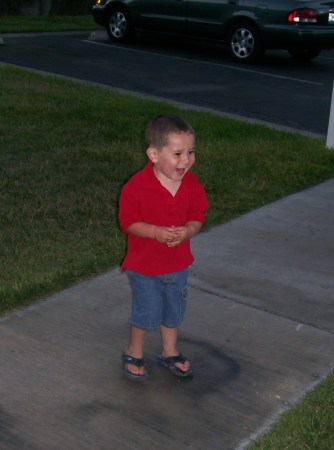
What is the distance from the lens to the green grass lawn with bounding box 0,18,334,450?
4.99 m

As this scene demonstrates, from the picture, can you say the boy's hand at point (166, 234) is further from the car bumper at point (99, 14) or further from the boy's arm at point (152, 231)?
the car bumper at point (99, 14)

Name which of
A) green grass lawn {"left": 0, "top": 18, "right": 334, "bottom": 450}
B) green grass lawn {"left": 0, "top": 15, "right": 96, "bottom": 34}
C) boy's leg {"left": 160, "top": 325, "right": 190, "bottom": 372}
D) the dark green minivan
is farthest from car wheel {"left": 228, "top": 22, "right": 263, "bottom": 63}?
boy's leg {"left": 160, "top": 325, "right": 190, "bottom": 372}

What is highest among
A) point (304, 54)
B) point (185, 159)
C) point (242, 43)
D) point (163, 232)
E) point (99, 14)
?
point (185, 159)

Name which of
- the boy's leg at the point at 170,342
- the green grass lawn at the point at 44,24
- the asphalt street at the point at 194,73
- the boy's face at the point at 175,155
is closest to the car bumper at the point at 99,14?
Answer: the asphalt street at the point at 194,73

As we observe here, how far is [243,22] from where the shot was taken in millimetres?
14492

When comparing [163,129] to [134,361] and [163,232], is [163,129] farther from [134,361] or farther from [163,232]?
[134,361]

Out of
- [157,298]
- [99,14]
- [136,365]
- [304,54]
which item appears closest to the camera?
[157,298]

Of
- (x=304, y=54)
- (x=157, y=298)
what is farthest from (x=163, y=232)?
(x=304, y=54)

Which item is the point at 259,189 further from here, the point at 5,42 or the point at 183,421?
the point at 5,42

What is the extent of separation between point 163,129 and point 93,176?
11.8ft

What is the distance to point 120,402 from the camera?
3.85m

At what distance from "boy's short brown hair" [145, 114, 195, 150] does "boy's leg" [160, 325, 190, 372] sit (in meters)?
0.96

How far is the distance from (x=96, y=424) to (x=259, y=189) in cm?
377

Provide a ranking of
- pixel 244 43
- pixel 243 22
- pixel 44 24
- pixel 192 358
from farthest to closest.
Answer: pixel 44 24 → pixel 244 43 → pixel 243 22 → pixel 192 358
